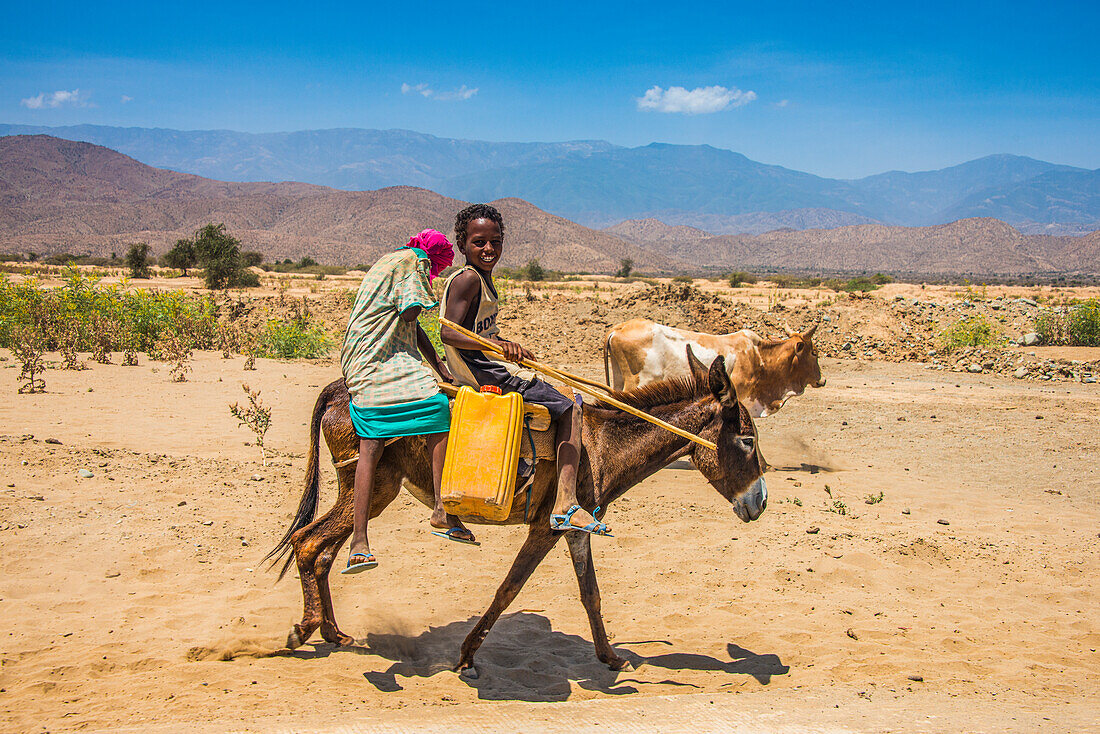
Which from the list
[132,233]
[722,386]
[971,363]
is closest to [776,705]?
[722,386]

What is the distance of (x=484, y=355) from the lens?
171 inches

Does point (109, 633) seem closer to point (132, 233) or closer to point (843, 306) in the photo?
point (843, 306)

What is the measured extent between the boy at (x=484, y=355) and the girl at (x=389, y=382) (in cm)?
20

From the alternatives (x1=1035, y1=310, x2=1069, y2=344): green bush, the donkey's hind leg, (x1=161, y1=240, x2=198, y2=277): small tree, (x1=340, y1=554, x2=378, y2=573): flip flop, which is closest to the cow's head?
the donkey's hind leg

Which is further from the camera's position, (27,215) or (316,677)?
(27,215)

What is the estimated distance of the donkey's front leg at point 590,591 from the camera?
4.45 m

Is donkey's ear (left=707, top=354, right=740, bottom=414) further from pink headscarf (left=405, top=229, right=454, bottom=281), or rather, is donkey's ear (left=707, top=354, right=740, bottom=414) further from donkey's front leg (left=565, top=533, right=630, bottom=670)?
pink headscarf (left=405, top=229, right=454, bottom=281)

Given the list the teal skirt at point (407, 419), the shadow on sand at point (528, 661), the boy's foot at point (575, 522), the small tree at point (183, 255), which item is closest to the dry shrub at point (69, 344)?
the shadow on sand at point (528, 661)

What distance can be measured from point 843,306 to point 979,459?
13859 mm

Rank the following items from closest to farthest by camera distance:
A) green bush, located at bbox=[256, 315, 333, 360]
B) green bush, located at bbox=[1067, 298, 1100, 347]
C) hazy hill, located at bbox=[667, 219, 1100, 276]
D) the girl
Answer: the girl
green bush, located at bbox=[256, 315, 333, 360]
green bush, located at bbox=[1067, 298, 1100, 347]
hazy hill, located at bbox=[667, 219, 1100, 276]

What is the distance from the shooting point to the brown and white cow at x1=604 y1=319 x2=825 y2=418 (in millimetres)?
10289

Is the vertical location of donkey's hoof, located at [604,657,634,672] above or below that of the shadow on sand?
above

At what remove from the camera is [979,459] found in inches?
405

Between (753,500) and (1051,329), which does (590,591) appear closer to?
(753,500)
